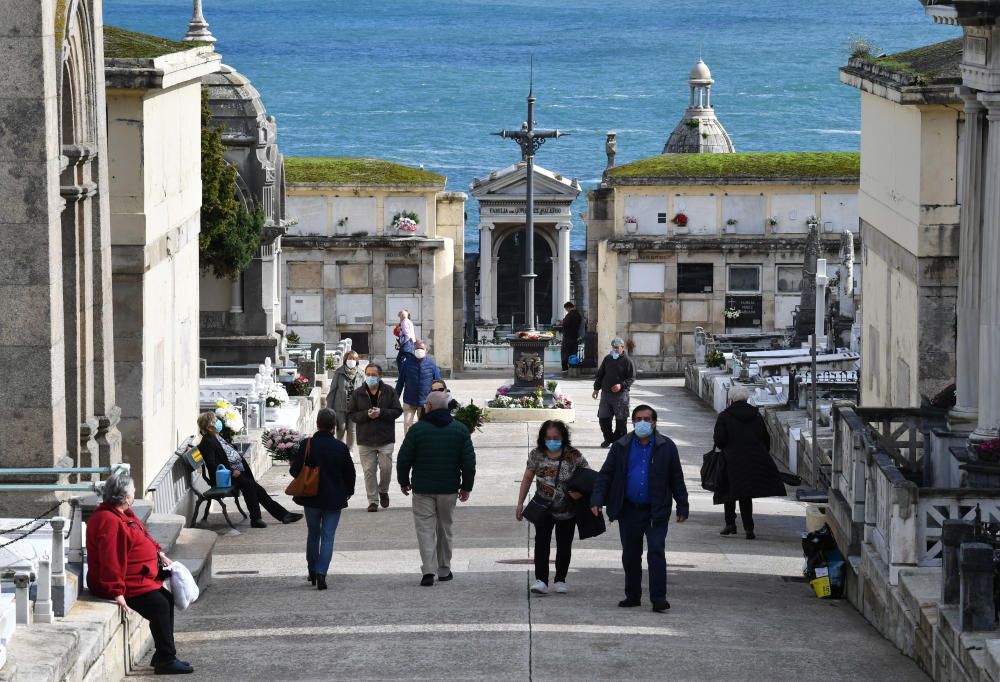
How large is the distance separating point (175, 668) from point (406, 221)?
3980cm

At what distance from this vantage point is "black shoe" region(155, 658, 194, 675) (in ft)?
38.7

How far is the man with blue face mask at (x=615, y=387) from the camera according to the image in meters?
23.9

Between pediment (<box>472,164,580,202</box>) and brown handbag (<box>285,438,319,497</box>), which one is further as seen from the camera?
pediment (<box>472,164,580,202</box>)

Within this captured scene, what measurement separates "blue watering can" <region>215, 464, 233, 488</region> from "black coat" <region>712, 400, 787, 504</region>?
4276mm

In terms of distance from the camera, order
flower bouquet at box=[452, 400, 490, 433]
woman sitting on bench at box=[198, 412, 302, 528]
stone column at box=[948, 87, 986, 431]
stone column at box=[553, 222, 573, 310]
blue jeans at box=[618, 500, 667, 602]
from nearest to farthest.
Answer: blue jeans at box=[618, 500, 667, 602] → stone column at box=[948, 87, 986, 431] → woman sitting on bench at box=[198, 412, 302, 528] → flower bouquet at box=[452, 400, 490, 433] → stone column at box=[553, 222, 573, 310]

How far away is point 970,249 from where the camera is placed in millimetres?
15586

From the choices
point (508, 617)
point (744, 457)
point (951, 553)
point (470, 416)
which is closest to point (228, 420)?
point (470, 416)

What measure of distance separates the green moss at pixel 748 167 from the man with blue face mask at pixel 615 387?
28.2 m

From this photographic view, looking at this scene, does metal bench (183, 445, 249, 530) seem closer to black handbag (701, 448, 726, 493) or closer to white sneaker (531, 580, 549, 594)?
black handbag (701, 448, 726, 493)

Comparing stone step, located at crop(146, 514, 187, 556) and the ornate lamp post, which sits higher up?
the ornate lamp post

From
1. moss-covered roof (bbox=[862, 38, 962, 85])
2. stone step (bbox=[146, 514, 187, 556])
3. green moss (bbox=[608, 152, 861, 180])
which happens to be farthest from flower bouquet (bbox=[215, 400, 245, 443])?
green moss (bbox=[608, 152, 861, 180])

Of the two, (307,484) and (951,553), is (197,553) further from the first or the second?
(951,553)

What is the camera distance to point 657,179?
2052 inches

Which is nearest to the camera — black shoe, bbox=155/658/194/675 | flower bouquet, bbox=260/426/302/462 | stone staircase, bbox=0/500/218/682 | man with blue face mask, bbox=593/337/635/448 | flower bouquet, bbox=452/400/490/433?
stone staircase, bbox=0/500/218/682
